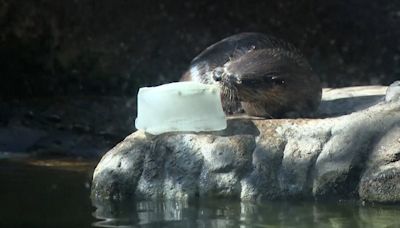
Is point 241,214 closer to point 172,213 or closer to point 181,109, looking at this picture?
point 172,213

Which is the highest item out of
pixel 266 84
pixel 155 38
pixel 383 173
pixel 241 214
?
pixel 155 38

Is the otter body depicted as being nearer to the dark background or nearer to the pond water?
the pond water

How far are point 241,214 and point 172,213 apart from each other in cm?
34

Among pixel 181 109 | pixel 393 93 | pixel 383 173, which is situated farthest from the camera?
pixel 393 93

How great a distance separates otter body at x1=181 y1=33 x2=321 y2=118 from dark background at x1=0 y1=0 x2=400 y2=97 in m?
3.60

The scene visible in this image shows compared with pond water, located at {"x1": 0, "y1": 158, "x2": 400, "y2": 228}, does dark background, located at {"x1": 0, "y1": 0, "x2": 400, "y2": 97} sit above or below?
above

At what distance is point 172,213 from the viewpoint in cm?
446

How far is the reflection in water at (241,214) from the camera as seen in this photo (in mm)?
4145

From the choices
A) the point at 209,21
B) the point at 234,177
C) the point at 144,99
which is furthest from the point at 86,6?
the point at 234,177

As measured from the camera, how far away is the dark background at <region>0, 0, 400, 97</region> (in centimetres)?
920

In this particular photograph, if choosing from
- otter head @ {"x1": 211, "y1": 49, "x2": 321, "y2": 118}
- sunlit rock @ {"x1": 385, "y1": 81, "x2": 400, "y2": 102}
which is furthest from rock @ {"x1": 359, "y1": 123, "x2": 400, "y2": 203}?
otter head @ {"x1": 211, "y1": 49, "x2": 321, "y2": 118}

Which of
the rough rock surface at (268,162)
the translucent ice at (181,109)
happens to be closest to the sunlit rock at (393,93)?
the rough rock surface at (268,162)

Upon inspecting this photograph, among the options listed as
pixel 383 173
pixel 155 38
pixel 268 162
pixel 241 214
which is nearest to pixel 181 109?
pixel 268 162

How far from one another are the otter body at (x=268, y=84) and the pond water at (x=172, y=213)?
100 centimetres
